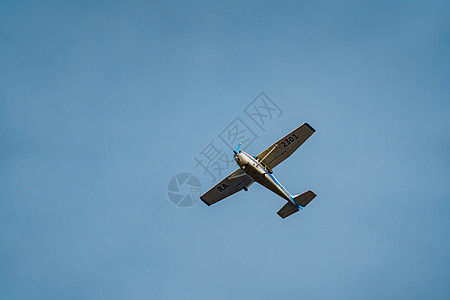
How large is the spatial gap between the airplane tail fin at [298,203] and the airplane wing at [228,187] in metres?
3.50

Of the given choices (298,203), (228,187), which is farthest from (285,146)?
(228,187)

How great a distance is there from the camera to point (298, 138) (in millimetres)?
30359

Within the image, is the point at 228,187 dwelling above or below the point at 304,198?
above

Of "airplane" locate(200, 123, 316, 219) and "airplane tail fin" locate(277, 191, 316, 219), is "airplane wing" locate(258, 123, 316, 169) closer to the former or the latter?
"airplane" locate(200, 123, 316, 219)

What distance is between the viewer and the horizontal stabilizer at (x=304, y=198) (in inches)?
1243

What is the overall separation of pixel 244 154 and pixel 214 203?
20.7 feet

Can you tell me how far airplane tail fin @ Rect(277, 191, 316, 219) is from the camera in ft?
104

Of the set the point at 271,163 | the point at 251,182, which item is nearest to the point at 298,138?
the point at 271,163

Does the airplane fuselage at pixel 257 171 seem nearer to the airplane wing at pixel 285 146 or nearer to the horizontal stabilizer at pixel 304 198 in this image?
the airplane wing at pixel 285 146

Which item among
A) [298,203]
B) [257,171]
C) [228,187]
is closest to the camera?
[257,171]

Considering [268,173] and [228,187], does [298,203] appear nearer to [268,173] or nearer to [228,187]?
[268,173]

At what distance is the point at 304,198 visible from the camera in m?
32.0

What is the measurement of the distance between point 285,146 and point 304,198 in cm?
450

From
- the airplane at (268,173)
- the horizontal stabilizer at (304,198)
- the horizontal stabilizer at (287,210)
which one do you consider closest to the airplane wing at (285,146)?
the airplane at (268,173)
